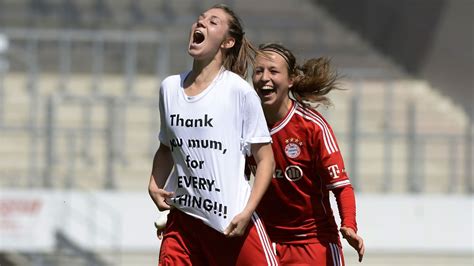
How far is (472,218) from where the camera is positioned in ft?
37.8

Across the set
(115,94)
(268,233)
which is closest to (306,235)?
(268,233)

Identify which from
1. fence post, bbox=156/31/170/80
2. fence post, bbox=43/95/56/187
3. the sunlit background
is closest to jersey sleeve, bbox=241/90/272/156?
the sunlit background

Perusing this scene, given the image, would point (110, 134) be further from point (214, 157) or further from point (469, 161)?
point (214, 157)

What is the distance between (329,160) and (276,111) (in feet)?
1.05

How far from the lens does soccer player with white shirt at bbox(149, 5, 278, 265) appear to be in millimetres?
4785

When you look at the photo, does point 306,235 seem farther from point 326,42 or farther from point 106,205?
point 326,42

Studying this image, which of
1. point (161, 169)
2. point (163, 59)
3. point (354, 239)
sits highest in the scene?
point (161, 169)

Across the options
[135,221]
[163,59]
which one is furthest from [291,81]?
[163,59]

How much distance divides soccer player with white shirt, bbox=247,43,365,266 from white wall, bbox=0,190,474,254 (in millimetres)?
5908

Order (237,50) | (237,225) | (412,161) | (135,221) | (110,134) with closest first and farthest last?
1. (237,225)
2. (237,50)
3. (135,221)
4. (412,161)
5. (110,134)

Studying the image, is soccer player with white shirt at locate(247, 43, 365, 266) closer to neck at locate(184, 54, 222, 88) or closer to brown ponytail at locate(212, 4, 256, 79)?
brown ponytail at locate(212, 4, 256, 79)

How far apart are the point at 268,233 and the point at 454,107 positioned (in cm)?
961

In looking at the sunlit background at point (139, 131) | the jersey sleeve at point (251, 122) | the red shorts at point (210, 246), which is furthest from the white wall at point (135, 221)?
the jersey sleeve at point (251, 122)

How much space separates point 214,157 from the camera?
188 inches
